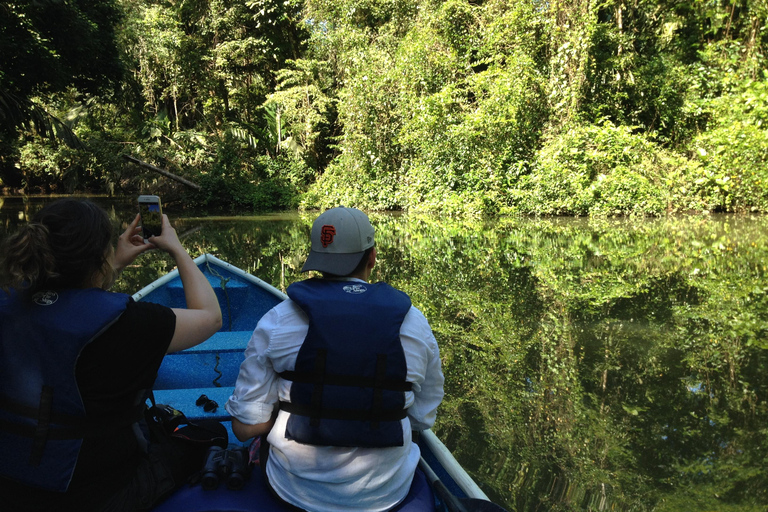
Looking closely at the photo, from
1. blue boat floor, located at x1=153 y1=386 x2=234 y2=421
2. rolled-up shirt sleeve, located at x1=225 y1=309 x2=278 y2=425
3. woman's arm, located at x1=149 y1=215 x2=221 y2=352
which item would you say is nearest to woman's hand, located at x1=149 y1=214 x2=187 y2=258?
woman's arm, located at x1=149 y1=215 x2=221 y2=352

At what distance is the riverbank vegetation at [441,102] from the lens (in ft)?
39.7

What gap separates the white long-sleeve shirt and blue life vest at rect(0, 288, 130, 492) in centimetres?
35

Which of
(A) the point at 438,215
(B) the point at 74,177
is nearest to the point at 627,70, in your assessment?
(A) the point at 438,215

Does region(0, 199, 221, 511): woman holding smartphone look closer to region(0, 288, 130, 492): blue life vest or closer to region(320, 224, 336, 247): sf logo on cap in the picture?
region(0, 288, 130, 492): blue life vest

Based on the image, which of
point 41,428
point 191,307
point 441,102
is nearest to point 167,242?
point 191,307

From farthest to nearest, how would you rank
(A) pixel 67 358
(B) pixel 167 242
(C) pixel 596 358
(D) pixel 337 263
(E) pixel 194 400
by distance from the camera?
(C) pixel 596 358, (E) pixel 194 400, (B) pixel 167 242, (D) pixel 337 263, (A) pixel 67 358

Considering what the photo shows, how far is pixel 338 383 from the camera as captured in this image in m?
1.47

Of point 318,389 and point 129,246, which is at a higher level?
point 129,246

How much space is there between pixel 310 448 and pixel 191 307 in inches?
18.8

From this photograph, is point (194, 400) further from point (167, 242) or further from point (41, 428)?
point (41, 428)

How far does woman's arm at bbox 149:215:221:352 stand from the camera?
1.50m

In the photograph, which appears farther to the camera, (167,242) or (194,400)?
(194,400)

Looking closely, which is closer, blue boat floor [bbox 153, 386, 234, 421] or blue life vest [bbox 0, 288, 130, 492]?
blue life vest [bbox 0, 288, 130, 492]

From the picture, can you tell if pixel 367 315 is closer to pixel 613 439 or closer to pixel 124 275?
pixel 613 439
